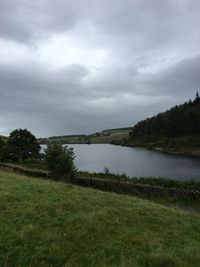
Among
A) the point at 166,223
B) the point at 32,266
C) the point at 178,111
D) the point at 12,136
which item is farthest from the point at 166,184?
the point at 178,111

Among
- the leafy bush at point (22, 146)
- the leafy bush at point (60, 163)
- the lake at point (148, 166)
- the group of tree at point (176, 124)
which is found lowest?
the lake at point (148, 166)

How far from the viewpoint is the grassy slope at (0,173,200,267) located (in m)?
8.12

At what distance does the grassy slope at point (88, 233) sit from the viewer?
8.12 m

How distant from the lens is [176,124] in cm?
15512

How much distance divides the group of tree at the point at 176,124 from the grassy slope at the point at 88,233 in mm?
137509

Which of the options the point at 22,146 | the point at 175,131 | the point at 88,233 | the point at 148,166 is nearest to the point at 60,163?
the point at 88,233

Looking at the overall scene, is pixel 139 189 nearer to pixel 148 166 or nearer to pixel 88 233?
pixel 88 233

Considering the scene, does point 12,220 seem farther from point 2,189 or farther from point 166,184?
point 166,184

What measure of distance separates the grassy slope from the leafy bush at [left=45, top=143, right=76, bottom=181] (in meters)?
15.5

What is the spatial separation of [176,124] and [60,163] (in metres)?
130

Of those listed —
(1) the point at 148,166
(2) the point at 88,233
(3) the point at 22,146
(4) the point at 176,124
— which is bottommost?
(1) the point at 148,166

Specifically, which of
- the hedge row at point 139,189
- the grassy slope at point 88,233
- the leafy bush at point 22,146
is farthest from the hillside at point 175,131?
the grassy slope at point 88,233

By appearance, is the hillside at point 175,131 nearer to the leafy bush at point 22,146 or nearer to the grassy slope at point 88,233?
the leafy bush at point 22,146

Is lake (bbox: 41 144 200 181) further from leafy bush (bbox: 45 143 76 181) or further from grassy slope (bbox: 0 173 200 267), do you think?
grassy slope (bbox: 0 173 200 267)
